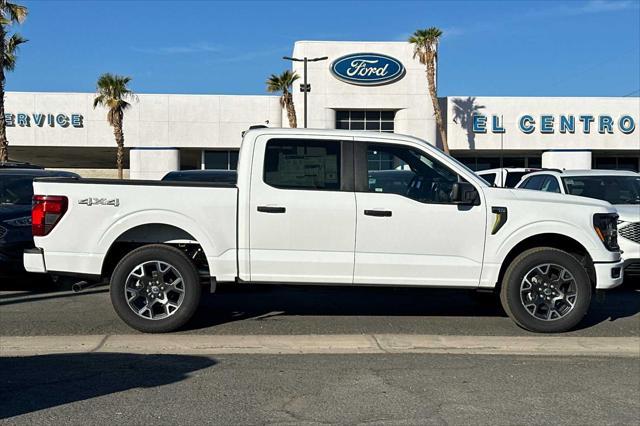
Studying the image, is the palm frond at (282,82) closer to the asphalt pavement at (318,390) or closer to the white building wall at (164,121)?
the white building wall at (164,121)

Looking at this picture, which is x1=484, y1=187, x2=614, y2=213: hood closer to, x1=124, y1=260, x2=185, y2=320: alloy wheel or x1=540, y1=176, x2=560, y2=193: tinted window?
x1=124, y1=260, x2=185, y2=320: alloy wheel

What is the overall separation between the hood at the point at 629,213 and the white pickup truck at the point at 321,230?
7.95 feet

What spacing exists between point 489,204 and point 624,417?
266cm

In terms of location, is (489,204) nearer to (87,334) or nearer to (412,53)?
(87,334)

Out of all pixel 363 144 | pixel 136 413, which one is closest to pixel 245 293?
pixel 363 144

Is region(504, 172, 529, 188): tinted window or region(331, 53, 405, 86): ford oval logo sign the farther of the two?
region(331, 53, 405, 86): ford oval logo sign

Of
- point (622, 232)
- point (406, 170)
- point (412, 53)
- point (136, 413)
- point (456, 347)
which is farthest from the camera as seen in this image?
point (412, 53)

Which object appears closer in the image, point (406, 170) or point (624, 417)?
A: point (624, 417)

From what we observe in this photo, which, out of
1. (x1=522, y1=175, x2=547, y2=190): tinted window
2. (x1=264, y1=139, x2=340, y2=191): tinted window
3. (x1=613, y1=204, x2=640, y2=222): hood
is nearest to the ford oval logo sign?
(x1=522, y1=175, x2=547, y2=190): tinted window

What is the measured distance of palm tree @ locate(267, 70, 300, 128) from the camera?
1405 inches

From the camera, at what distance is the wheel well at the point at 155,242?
6688 mm

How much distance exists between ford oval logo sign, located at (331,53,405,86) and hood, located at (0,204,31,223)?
2836 cm

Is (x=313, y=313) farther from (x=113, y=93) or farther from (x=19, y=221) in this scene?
(x=113, y=93)

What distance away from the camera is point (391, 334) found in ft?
22.3
